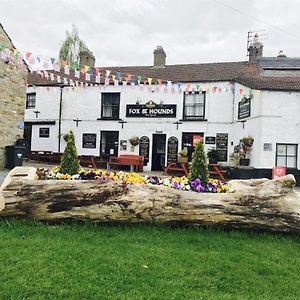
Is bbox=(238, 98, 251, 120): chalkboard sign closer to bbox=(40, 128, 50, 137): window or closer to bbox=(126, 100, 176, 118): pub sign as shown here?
bbox=(126, 100, 176, 118): pub sign

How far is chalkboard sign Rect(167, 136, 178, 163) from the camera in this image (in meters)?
19.3

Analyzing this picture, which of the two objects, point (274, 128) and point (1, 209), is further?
point (274, 128)

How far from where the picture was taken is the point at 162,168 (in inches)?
770

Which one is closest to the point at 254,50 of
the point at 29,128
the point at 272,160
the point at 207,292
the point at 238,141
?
the point at 238,141

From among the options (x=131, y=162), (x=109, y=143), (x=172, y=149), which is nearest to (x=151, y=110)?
(x=172, y=149)

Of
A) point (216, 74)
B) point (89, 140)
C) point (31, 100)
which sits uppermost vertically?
point (216, 74)

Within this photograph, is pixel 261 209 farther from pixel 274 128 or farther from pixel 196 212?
pixel 274 128

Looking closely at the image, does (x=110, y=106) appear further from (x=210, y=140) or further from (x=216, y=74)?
(x=216, y=74)

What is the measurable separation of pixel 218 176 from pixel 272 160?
250cm

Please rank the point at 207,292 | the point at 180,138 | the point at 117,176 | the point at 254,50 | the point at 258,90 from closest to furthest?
1. the point at 207,292
2. the point at 117,176
3. the point at 258,90
4. the point at 180,138
5. the point at 254,50

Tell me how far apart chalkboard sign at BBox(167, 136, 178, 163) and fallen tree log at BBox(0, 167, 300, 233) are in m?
13.6

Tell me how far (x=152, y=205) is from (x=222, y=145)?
13.5 m

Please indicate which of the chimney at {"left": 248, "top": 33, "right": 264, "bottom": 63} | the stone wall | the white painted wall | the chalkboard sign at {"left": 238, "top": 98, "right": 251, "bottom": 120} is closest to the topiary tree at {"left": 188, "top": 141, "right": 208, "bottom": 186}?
the white painted wall

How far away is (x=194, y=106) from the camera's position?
63.6 ft
